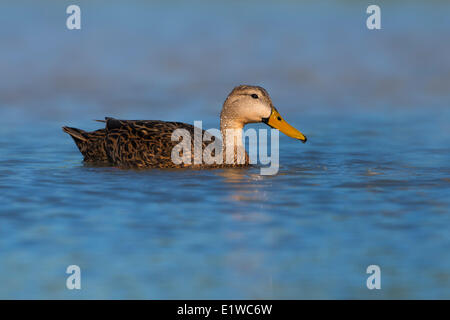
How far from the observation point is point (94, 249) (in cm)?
697

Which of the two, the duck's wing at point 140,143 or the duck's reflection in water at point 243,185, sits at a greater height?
the duck's wing at point 140,143

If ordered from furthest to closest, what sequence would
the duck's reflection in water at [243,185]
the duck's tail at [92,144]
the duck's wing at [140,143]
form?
1. the duck's tail at [92,144]
2. the duck's wing at [140,143]
3. the duck's reflection in water at [243,185]

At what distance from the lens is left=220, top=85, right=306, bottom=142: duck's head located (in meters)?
11.2

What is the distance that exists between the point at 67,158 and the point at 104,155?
0.80m

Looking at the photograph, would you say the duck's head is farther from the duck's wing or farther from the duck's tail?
the duck's tail

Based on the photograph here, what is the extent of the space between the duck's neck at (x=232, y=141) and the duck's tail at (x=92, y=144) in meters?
1.65

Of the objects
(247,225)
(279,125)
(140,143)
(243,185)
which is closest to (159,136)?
(140,143)

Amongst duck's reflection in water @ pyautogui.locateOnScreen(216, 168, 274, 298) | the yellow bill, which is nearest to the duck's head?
the yellow bill

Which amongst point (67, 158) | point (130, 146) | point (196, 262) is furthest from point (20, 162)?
point (196, 262)

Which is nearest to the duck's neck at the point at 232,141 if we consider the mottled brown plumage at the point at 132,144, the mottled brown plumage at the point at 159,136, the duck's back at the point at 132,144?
the mottled brown plumage at the point at 159,136

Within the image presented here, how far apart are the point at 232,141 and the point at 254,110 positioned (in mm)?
508

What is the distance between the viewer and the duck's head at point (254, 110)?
441 inches

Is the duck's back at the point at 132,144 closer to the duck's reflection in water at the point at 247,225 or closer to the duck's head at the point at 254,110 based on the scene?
the duck's head at the point at 254,110
